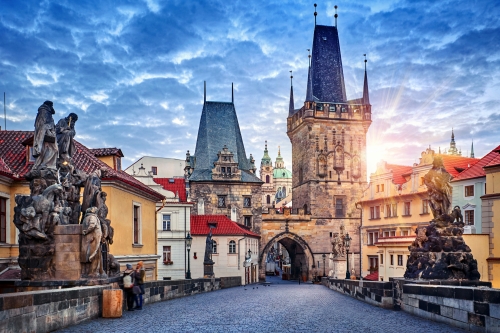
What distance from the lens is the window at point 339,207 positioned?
202 feet

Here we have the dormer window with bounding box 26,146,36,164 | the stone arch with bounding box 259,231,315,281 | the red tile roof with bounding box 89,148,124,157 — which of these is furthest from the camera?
the stone arch with bounding box 259,231,315,281

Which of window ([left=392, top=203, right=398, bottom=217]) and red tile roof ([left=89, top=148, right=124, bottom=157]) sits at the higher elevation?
red tile roof ([left=89, top=148, right=124, bottom=157])

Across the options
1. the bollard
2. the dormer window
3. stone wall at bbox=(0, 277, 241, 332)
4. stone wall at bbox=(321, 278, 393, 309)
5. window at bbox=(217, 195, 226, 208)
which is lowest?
stone wall at bbox=(321, 278, 393, 309)

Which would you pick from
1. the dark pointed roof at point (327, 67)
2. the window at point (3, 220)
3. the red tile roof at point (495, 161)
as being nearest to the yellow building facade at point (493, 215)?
the red tile roof at point (495, 161)

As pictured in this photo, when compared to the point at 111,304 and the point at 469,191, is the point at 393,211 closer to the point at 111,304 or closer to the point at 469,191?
the point at 469,191

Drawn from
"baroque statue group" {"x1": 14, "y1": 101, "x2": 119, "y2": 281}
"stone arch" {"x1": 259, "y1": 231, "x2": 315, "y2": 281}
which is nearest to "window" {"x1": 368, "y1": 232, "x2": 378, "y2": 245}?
"stone arch" {"x1": 259, "y1": 231, "x2": 315, "y2": 281}

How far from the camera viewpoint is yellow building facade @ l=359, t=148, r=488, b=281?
3916 centimetres

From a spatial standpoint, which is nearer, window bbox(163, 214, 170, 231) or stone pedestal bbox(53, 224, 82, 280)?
stone pedestal bbox(53, 224, 82, 280)

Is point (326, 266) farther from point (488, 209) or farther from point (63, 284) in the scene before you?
point (63, 284)

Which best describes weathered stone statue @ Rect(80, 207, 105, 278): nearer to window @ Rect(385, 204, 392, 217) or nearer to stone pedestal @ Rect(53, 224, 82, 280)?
stone pedestal @ Rect(53, 224, 82, 280)

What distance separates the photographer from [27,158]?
22359 millimetres

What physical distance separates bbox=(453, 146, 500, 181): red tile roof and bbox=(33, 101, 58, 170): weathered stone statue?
2664cm

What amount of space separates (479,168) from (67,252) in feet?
102

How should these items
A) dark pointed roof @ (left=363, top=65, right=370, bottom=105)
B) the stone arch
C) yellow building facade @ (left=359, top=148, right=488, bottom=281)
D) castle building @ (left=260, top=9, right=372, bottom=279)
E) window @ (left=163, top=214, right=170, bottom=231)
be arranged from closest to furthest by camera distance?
1. yellow building facade @ (left=359, top=148, right=488, bottom=281)
2. window @ (left=163, top=214, right=170, bottom=231)
3. the stone arch
4. castle building @ (left=260, top=9, right=372, bottom=279)
5. dark pointed roof @ (left=363, top=65, right=370, bottom=105)
